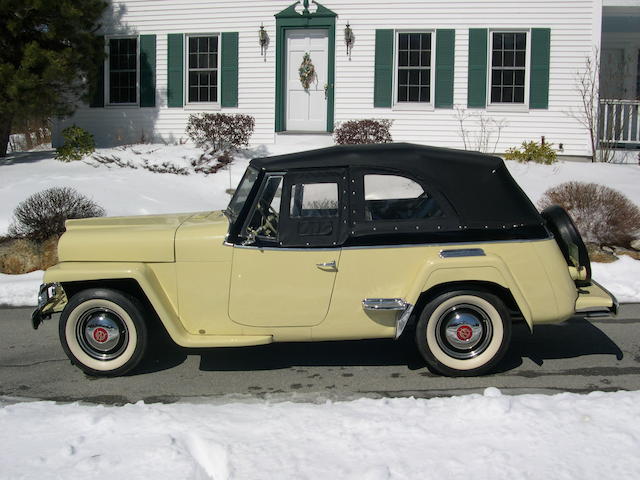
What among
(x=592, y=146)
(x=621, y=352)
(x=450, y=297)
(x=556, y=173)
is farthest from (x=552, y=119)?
(x=450, y=297)

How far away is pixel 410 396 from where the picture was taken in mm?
5191

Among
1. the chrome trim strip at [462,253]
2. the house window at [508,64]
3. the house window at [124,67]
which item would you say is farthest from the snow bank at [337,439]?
the house window at [124,67]

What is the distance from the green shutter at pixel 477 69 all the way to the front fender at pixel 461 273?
11.8 metres

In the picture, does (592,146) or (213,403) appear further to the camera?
(592,146)

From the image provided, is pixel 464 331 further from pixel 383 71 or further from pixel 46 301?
pixel 383 71

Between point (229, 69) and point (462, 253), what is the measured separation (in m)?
13.0

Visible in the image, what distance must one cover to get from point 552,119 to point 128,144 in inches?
399

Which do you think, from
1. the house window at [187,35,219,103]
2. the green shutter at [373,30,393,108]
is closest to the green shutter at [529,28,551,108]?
the green shutter at [373,30,393,108]

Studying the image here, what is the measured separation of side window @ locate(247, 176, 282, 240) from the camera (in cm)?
559

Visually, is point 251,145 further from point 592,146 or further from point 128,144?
point 592,146

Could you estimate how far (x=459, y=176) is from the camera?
5605 mm

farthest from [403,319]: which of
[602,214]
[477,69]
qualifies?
[477,69]

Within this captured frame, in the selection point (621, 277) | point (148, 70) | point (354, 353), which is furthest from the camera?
point (148, 70)

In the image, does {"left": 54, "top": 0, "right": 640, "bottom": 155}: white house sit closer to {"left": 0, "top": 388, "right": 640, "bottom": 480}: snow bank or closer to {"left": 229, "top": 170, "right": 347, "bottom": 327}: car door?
{"left": 229, "top": 170, "right": 347, "bottom": 327}: car door
